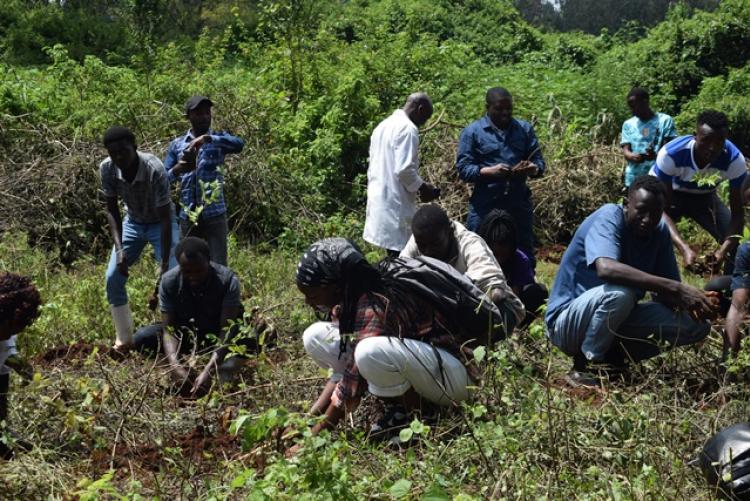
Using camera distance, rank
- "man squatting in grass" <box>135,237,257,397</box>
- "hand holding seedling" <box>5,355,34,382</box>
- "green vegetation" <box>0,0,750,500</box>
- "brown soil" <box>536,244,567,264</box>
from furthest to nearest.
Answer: "brown soil" <box>536,244,567,264</box>
"man squatting in grass" <box>135,237,257,397</box>
"hand holding seedling" <box>5,355,34,382</box>
"green vegetation" <box>0,0,750,500</box>

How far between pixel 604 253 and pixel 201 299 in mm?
2362

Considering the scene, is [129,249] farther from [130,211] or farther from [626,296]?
[626,296]

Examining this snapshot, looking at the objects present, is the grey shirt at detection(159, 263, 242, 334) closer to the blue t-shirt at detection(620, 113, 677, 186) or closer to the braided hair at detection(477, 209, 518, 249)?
the braided hair at detection(477, 209, 518, 249)

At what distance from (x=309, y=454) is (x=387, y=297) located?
50.8 inches

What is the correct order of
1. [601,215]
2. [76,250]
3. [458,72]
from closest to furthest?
[601,215]
[76,250]
[458,72]

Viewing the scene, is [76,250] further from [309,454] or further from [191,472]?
[309,454]

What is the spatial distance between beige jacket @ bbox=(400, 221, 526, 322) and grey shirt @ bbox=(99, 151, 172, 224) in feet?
6.05

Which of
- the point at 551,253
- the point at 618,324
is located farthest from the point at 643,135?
the point at 618,324

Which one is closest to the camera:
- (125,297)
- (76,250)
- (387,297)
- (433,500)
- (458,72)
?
(433,500)

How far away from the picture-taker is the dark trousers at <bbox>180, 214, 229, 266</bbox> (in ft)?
23.1

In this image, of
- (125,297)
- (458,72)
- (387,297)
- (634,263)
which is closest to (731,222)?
(634,263)

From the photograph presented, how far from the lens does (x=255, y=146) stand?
10.4m

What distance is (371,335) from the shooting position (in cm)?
475

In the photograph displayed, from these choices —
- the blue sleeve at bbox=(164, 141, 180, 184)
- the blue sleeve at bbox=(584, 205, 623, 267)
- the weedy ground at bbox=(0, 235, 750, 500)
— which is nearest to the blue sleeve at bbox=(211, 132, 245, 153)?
the blue sleeve at bbox=(164, 141, 180, 184)
